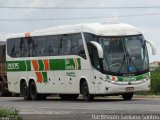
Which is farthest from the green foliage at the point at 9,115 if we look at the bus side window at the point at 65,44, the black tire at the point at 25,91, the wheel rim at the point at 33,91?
the black tire at the point at 25,91

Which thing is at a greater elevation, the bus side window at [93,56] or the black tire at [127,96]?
Answer: the bus side window at [93,56]

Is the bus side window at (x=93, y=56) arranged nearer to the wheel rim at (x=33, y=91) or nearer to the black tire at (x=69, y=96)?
the black tire at (x=69, y=96)

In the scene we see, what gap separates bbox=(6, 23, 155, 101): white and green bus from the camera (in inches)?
1140

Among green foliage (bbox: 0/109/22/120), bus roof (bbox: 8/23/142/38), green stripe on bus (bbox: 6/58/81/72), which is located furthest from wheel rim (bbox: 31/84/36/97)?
green foliage (bbox: 0/109/22/120)

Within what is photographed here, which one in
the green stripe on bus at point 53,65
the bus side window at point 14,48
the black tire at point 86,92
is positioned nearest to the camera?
the black tire at point 86,92

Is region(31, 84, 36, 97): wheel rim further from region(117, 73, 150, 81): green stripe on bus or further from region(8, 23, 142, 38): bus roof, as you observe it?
region(117, 73, 150, 81): green stripe on bus

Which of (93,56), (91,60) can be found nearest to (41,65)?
(91,60)

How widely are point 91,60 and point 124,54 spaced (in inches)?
56.3

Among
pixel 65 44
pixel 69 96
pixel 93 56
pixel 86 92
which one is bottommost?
pixel 69 96

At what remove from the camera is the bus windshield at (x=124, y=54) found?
95.1 feet

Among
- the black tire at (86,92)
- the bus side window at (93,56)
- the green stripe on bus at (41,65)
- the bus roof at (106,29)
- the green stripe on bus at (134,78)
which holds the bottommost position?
the black tire at (86,92)

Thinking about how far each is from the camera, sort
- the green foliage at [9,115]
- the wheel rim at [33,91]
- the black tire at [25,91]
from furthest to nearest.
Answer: the black tire at [25,91]
the wheel rim at [33,91]
the green foliage at [9,115]

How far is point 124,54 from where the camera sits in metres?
29.1

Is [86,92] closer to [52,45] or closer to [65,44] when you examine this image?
[65,44]
